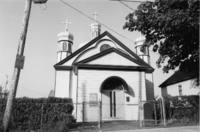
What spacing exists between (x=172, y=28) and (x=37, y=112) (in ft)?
29.3

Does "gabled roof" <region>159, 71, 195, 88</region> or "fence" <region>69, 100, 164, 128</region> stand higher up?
"gabled roof" <region>159, 71, 195, 88</region>

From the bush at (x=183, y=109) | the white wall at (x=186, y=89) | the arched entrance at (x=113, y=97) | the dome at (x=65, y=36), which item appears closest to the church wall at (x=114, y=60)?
the arched entrance at (x=113, y=97)

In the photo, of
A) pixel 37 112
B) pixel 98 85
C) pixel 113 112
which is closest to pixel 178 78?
pixel 113 112

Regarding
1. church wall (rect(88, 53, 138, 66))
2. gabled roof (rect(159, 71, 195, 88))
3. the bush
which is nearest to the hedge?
church wall (rect(88, 53, 138, 66))

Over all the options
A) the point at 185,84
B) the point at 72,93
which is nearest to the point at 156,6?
the point at 72,93

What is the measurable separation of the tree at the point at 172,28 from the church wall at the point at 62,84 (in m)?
9.82

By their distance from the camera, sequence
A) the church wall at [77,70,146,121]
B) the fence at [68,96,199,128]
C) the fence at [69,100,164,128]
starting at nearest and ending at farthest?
the fence at [68,96,199,128]
the fence at [69,100,164,128]
the church wall at [77,70,146,121]

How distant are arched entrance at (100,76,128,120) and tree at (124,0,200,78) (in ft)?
18.7

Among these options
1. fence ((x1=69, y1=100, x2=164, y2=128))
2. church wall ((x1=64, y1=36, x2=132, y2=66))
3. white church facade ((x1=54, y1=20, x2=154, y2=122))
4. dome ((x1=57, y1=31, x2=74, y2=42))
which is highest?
dome ((x1=57, y1=31, x2=74, y2=42))

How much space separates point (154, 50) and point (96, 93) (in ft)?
21.4

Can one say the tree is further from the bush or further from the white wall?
the white wall

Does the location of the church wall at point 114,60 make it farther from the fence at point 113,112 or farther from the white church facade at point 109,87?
the fence at point 113,112

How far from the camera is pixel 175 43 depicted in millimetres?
12141

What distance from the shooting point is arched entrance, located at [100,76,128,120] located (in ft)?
57.7
